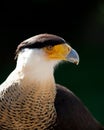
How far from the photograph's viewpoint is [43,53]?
440cm

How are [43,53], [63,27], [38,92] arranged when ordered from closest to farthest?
[43,53]
[38,92]
[63,27]

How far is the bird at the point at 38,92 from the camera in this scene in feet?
14.5

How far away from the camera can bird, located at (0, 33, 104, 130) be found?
4.41m

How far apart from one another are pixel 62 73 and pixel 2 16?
196 centimetres

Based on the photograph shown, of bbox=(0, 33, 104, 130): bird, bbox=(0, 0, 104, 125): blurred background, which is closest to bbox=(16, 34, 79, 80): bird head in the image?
bbox=(0, 33, 104, 130): bird

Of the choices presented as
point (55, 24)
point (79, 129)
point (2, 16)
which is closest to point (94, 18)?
point (55, 24)

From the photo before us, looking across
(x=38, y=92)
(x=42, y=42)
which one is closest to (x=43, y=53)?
(x=42, y=42)

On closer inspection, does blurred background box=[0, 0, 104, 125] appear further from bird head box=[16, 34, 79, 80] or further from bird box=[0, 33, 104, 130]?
bird head box=[16, 34, 79, 80]

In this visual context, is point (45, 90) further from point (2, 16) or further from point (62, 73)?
point (2, 16)

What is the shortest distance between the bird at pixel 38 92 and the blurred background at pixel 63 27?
382cm

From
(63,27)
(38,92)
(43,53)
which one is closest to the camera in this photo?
(43,53)

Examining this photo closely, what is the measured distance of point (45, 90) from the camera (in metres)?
4.56

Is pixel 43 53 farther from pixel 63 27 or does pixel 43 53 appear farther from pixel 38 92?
pixel 63 27

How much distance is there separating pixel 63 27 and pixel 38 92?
5.70m
